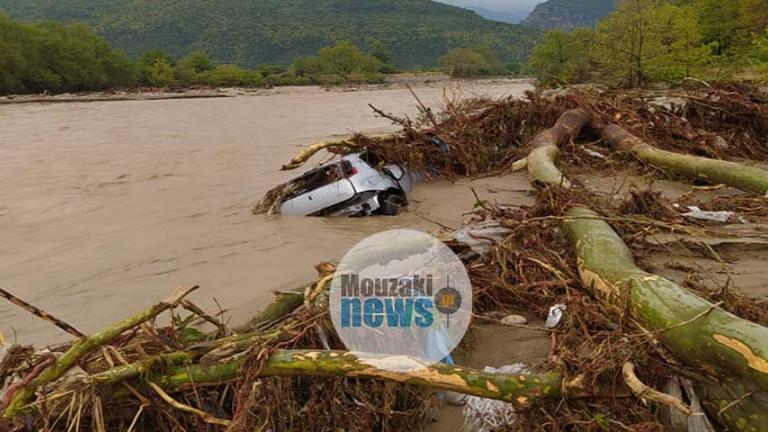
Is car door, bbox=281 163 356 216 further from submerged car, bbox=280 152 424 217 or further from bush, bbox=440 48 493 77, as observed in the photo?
bush, bbox=440 48 493 77

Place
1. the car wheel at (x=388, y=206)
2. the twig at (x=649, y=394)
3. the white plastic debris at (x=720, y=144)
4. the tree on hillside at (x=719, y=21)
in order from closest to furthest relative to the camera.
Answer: the twig at (x=649, y=394) → the car wheel at (x=388, y=206) → the white plastic debris at (x=720, y=144) → the tree on hillside at (x=719, y=21)

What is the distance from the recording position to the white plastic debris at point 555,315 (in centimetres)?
304

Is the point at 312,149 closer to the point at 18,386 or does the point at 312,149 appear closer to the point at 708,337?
the point at 18,386

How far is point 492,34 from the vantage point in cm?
14600

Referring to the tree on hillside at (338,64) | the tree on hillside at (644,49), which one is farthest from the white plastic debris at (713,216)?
the tree on hillside at (338,64)

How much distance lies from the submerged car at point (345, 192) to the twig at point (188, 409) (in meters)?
4.87

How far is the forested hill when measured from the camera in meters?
116

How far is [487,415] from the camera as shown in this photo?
8.02 feet

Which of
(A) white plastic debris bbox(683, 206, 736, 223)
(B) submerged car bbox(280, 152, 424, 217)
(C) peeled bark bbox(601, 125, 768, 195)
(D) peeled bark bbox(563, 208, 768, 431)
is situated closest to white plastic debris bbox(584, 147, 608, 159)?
(C) peeled bark bbox(601, 125, 768, 195)

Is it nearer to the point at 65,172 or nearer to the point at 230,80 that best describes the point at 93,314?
the point at 65,172

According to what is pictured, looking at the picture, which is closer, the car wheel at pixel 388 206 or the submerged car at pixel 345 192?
the submerged car at pixel 345 192

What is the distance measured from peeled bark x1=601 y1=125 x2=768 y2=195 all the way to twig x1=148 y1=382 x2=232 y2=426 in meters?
5.75

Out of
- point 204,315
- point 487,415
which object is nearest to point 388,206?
point 204,315

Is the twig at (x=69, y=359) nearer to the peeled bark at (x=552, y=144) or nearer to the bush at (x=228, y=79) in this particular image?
the peeled bark at (x=552, y=144)
